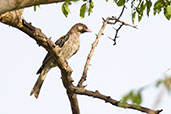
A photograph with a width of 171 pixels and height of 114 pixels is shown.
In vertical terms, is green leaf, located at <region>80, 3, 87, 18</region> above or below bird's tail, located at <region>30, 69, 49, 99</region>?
below

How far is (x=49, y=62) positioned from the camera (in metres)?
7.24

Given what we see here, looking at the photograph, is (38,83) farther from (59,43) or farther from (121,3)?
(121,3)

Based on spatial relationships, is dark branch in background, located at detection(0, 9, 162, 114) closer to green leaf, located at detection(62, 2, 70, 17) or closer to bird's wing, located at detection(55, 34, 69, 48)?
green leaf, located at detection(62, 2, 70, 17)

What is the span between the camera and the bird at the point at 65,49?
7102 millimetres

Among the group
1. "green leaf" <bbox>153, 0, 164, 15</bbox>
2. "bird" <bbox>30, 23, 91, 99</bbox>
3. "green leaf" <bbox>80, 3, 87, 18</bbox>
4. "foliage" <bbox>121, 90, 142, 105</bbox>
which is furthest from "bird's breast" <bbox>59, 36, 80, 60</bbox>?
"foliage" <bbox>121, 90, 142, 105</bbox>

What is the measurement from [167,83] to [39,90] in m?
5.29

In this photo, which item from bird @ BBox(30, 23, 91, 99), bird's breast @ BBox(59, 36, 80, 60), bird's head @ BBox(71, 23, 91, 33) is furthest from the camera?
bird's head @ BBox(71, 23, 91, 33)

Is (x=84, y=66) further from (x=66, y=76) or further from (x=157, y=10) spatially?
(x=157, y=10)

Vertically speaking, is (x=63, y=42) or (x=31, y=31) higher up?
(x=63, y=42)

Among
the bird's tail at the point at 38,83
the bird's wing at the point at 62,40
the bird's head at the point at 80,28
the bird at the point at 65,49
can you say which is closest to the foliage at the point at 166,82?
the bird at the point at 65,49

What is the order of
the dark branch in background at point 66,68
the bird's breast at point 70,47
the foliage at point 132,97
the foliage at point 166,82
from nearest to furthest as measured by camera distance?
the foliage at point 166,82, the foliage at point 132,97, the dark branch in background at point 66,68, the bird's breast at point 70,47

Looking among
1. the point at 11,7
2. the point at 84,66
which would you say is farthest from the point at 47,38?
the point at 11,7

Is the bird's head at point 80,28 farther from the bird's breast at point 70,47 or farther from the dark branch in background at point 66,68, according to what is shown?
the dark branch in background at point 66,68

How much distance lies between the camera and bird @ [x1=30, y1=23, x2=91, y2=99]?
23.3 feet
